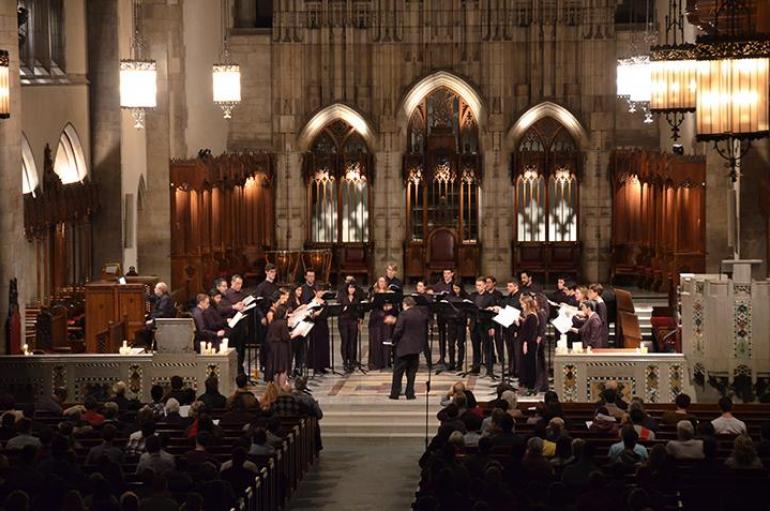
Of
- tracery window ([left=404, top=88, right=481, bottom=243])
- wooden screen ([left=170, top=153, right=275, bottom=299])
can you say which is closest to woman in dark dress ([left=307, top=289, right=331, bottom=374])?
wooden screen ([left=170, top=153, right=275, bottom=299])

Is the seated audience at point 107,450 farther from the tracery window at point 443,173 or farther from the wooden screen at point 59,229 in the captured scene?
the tracery window at point 443,173

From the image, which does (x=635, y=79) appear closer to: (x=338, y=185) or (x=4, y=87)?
(x=338, y=185)

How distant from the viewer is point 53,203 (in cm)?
2467

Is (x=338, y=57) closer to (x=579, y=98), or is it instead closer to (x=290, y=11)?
(x=290, y=11)

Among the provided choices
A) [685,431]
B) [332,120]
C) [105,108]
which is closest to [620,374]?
[685,431]

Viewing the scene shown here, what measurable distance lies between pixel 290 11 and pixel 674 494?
73.7 feet

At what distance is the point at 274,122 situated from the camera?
34.3m

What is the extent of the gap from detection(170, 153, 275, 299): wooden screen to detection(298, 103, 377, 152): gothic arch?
95cm

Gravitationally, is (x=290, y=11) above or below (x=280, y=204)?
above

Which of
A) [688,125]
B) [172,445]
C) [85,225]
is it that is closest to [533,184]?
[688,125]

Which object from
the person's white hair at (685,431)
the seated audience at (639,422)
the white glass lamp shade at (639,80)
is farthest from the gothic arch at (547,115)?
the person's white hair at (685,431)

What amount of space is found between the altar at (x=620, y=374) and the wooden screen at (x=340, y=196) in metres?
14.2

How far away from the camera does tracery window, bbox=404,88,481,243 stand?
1347 inches

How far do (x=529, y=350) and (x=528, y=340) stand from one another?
0.14 m
